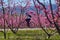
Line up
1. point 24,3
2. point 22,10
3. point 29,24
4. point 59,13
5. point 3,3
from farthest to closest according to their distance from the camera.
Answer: point 29,24, point 22,10, point 24,3, point 3,3, point 59,13

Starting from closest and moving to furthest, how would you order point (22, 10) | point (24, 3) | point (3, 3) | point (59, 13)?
1. point (59, 13)
2. point (3, 3)
3. point (24, 3)
4. point (22, 10)

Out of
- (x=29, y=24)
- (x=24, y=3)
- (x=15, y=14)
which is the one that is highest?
(x=24, y=3)

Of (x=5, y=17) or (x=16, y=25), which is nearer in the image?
(x=5, y=17)

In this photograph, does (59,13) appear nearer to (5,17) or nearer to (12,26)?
(5,17)

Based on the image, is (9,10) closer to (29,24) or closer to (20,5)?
(20,5)

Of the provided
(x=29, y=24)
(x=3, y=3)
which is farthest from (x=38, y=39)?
(x=29, y=24)

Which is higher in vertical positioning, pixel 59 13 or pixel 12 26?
pixel 59 13

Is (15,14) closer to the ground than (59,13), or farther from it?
closer to the ground

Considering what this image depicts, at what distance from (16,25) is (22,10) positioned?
120cm

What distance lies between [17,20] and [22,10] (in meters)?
0.93

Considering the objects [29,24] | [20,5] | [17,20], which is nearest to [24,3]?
[20,5]

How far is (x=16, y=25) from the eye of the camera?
1714cm

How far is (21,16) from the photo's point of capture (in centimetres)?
1753

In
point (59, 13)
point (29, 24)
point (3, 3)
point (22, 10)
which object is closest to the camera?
point (59, 13)
